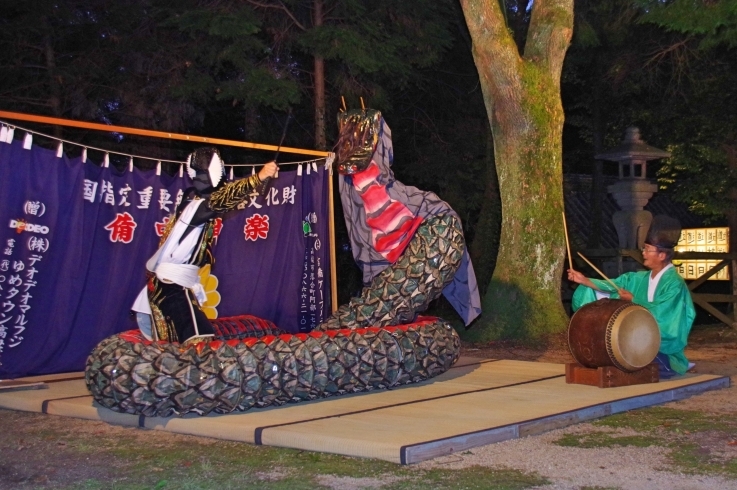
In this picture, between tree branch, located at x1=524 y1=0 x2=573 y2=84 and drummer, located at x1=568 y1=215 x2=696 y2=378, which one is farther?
tree branch, located at x1=524 y1=0 x2=573 y2=84

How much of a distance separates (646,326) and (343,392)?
2.13m

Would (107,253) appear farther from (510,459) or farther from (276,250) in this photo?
(510,459)

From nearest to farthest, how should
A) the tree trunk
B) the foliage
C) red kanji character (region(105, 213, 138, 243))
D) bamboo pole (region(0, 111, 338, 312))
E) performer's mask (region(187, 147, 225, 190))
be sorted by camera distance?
performer's mask (region(187, 147, 225, 190)) < bamboo pole (region(0, 111, 338, 312)) < red kanji character (region(105, 213, 138, 243)) < the foliage < the tree trunk

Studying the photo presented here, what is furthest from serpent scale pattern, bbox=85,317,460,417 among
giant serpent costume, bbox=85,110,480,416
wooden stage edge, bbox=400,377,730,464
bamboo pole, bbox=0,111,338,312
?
bamboo pole, bbox=0,111,338,312

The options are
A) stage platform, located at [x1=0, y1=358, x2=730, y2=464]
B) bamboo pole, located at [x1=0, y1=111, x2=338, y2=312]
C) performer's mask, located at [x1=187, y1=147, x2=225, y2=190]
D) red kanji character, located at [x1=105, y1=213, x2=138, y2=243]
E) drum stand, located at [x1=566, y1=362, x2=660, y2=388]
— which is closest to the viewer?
stage platform, located at [x1=0, y1=358, x2=730, y2=464]

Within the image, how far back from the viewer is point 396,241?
6.30 meters

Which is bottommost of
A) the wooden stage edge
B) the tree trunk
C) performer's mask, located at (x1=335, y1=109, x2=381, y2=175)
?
the wooden stage edge

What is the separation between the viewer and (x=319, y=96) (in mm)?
10758

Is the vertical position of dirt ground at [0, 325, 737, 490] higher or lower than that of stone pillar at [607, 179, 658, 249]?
lower

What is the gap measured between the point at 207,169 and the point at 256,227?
2.44 m

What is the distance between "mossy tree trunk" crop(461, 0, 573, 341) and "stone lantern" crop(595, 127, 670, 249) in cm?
235

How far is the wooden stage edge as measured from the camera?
4.07 meters

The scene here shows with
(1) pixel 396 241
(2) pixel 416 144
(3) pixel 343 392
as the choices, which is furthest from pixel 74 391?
(2) pixel 416 144

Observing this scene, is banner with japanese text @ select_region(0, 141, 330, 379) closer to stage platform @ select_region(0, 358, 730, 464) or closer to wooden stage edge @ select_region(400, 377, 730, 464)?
stage platform @ select_region(0, 358, 730, 464)
